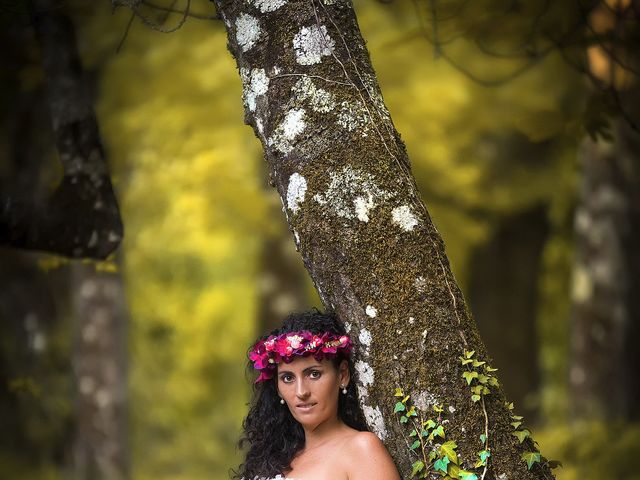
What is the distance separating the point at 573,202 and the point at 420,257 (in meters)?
10.7

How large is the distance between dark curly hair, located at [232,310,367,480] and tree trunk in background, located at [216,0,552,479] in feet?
0.94

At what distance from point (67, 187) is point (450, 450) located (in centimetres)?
289

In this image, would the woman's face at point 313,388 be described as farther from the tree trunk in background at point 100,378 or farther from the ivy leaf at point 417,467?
the tree trunk in background at point 100,378

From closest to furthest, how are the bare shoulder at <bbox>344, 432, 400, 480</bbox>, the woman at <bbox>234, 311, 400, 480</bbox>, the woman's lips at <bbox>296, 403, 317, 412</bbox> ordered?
the bare shoulder at <bbox>344, 432, 400, 480</bbox>, the woman at <bbox>234, 311, 400, 480</bbox>, the woman's lips at <bbox>296, 403, 317, 412</bbox>

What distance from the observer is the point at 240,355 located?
2042cm

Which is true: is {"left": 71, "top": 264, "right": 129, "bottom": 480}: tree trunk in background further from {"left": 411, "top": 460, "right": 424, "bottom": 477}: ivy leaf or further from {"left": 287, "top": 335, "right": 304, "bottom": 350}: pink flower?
{"left": 411, "top": 460, "right": 424, "bottom": 477}: ivy leaf

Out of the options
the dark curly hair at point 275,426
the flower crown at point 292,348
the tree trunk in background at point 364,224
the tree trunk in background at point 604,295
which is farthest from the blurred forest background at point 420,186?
the flower crown at point 292,348

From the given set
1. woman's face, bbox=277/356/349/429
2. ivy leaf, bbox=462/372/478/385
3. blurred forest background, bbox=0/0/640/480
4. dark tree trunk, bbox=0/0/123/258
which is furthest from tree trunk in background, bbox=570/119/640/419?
ivy leaf, bbox=462/372/478/385

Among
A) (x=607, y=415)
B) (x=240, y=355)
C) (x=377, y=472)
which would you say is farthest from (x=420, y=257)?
(x=240, y=355)

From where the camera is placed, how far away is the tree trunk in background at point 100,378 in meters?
11.1

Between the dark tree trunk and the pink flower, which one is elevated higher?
the dark tree trunk

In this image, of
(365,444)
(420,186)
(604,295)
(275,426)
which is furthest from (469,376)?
(420,186)

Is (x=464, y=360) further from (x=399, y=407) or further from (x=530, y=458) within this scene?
(x=530, y=458)

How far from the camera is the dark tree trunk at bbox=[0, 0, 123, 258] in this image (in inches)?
200
